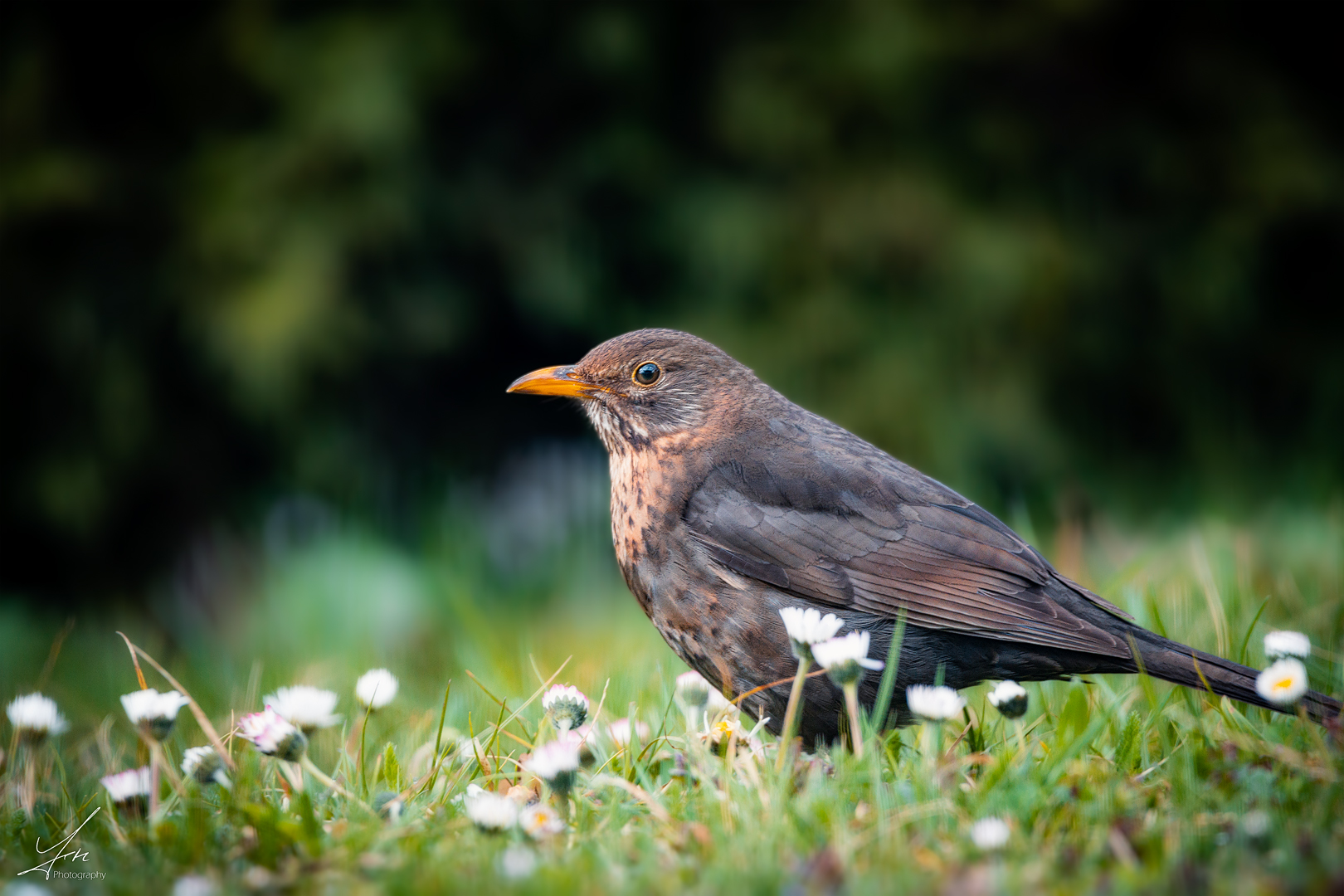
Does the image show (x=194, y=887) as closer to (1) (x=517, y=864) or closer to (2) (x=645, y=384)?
(1) (x=517, y=864)

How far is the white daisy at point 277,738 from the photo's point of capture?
2193mm

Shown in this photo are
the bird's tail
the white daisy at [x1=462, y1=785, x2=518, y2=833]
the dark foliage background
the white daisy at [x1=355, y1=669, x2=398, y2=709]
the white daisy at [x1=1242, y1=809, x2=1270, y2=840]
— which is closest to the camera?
the white daisy at [x1=1242, y1=809, x2=1270, y2=840]

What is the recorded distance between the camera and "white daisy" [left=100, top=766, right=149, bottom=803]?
7.28 feet

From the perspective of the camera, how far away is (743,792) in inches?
83.3

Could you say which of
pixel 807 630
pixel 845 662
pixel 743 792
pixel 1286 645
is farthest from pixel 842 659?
pixel 1286 645

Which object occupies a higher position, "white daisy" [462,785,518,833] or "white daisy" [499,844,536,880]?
"white daisy" [499,844,536,880]

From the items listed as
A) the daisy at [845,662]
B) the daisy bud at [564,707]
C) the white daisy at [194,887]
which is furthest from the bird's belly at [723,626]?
the white daisy at [194,887]

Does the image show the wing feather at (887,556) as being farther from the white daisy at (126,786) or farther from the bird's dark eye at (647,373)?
the white daisy at (126,786)

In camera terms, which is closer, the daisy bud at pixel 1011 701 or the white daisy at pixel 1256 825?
the white daisy at pixel 1256 825

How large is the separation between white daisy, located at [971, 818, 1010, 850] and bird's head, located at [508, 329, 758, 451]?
1705 millimetres

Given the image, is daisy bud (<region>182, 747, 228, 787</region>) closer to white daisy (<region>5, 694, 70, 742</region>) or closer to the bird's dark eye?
white daisy (<region>5, 694, 70, 742</region>)

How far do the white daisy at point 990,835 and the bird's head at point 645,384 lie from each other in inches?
67.1

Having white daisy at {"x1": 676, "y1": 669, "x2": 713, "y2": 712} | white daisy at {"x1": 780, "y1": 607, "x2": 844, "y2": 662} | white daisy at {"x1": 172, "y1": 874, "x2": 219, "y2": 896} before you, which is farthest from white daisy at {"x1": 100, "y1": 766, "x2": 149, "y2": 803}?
white daisy at {"x1": 780, "y1": 607, "x2": 844, "y2": 662}

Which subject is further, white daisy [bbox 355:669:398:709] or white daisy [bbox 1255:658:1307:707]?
white daisy [bbox 355:669:398:709]
